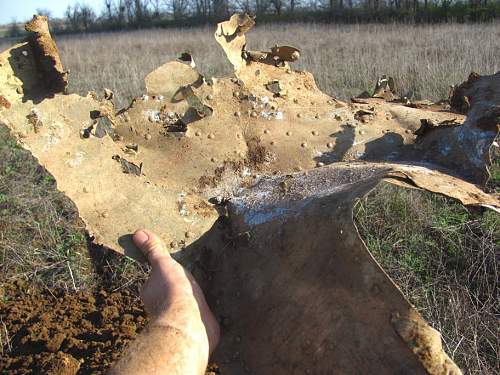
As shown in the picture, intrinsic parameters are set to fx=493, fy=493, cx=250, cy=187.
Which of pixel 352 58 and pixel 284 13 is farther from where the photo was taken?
pixel 284 13

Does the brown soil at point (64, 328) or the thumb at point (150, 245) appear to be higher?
the thumb at point (150, 245)

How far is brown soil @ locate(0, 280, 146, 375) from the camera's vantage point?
235 centimetres

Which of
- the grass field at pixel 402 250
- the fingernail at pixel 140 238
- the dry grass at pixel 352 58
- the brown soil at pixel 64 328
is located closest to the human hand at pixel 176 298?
→ the fingernail at pixel 140 238

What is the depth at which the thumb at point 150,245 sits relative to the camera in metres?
1.14

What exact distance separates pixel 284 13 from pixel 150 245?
83.9ft

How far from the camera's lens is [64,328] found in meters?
2.59

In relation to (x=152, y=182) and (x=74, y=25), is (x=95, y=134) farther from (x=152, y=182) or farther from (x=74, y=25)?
(x=74, y=25)

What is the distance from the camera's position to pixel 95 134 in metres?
1.27

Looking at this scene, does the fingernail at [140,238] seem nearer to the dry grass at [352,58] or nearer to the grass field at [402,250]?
the grass field at [402,250]

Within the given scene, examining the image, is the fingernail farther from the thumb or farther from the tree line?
the tree line

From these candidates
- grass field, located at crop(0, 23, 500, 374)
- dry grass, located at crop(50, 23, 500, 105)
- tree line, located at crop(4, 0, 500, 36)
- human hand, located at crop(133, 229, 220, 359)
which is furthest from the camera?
tree line, located at crop(4, 0, 500, 36)

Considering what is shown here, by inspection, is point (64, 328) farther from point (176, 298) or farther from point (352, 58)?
point (352, 58)

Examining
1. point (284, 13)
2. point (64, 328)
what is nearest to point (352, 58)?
point (64, 328)

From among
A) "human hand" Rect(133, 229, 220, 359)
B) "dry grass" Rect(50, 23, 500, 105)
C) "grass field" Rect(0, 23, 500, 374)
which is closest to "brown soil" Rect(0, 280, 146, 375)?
"grass field" Rect(0, 23, 500, 374)
